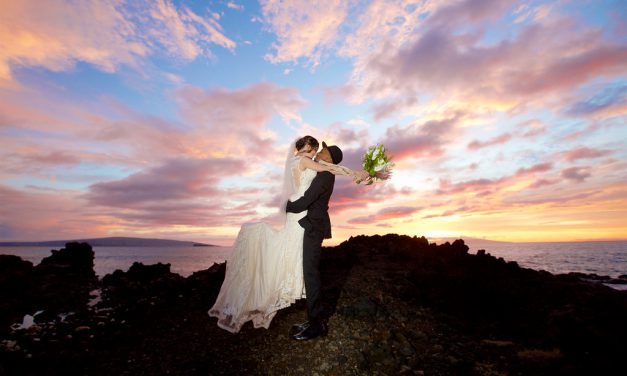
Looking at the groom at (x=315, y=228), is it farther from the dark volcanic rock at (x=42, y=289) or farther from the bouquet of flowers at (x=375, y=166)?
the dark volcanic rock at (x=42, y=289)

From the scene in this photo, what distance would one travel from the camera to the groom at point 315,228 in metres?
5.89

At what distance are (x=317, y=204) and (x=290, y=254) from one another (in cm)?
140

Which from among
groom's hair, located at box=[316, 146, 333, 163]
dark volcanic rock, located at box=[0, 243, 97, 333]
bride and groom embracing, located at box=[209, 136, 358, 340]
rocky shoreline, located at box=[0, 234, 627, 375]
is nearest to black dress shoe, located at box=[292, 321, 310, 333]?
bride and groom embracing, located at box=[209, 136, 358, 340]

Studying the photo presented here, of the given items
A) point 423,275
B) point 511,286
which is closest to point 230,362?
point 423,275

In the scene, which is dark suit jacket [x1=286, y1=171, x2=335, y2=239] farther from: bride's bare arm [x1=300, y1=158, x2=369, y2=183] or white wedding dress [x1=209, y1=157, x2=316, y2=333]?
white wedding dress [x1=209, y1=157, x2=316, y2=333]

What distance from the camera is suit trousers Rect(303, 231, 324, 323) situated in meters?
5.85

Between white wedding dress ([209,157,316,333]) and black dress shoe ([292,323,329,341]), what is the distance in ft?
2.54

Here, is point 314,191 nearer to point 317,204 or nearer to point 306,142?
point 317,204

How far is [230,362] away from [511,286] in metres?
11.1

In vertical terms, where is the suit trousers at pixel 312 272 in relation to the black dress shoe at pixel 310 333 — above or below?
above

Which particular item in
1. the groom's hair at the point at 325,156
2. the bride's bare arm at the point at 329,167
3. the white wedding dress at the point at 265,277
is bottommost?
the white wedding dress at the point at 265,277

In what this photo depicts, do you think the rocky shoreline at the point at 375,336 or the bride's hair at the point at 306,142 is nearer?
the rocky shoreline at the point at 375,336

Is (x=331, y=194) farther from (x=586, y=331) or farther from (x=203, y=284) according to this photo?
(x=203, y=284)

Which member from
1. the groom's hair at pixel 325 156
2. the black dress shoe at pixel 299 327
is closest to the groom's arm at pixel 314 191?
the groom's hair at pixel 325 156
